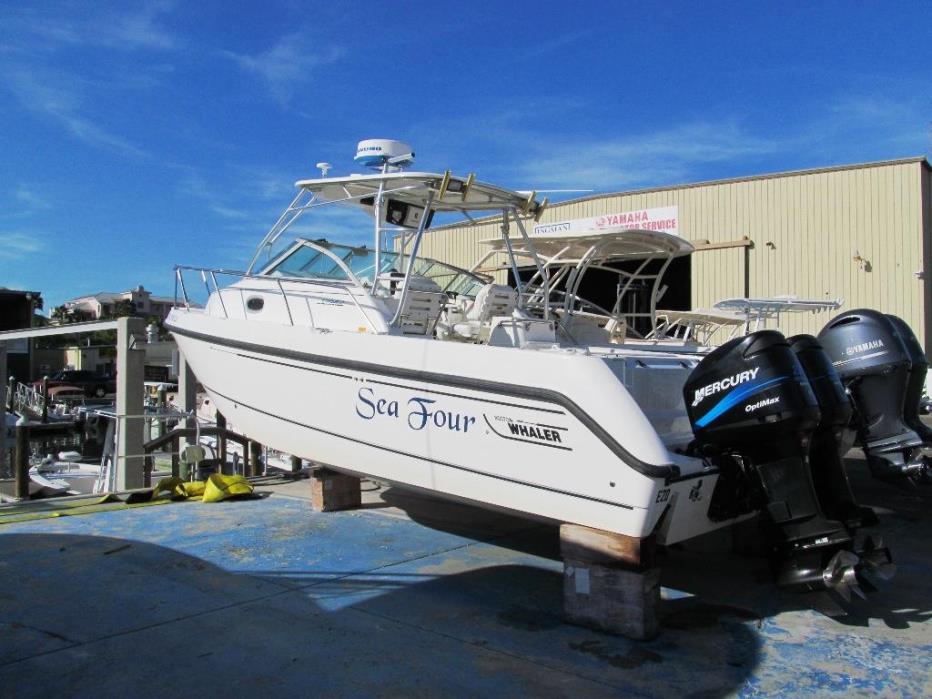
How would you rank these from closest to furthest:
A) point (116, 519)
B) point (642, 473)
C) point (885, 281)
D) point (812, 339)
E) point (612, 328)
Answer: point (642, 473), point (812, 339), point (116, 519), point (612, 328), point (885, 281)

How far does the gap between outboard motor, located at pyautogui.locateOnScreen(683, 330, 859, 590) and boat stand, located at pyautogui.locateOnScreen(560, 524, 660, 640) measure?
650 millimetres

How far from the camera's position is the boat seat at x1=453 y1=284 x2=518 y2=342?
5785mm

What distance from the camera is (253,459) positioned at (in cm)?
863

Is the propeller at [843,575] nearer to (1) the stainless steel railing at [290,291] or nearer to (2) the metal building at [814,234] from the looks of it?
(1) the stainless steel railing at [290,291]

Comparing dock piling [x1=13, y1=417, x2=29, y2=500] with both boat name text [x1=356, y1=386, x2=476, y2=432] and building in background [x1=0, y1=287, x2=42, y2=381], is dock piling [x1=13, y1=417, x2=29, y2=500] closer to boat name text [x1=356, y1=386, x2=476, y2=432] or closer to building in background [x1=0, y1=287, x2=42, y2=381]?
boat name text [x1=356, y1=386, x2=476, y2=432]

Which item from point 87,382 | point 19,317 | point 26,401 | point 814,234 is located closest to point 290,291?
point 814,234

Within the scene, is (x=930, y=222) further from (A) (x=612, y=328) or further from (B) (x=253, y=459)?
(B) (x=253, y=459)

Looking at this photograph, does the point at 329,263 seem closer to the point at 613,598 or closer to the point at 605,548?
the point at 605,548

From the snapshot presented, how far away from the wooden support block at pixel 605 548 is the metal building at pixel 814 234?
37.9 feet

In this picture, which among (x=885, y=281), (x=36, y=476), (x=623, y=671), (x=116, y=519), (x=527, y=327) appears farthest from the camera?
(x=885, y=281)

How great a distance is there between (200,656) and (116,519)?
125 inches

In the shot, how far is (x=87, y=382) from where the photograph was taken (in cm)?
3856

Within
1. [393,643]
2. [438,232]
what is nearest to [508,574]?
[393,643]

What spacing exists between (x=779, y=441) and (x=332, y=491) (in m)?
3.85
